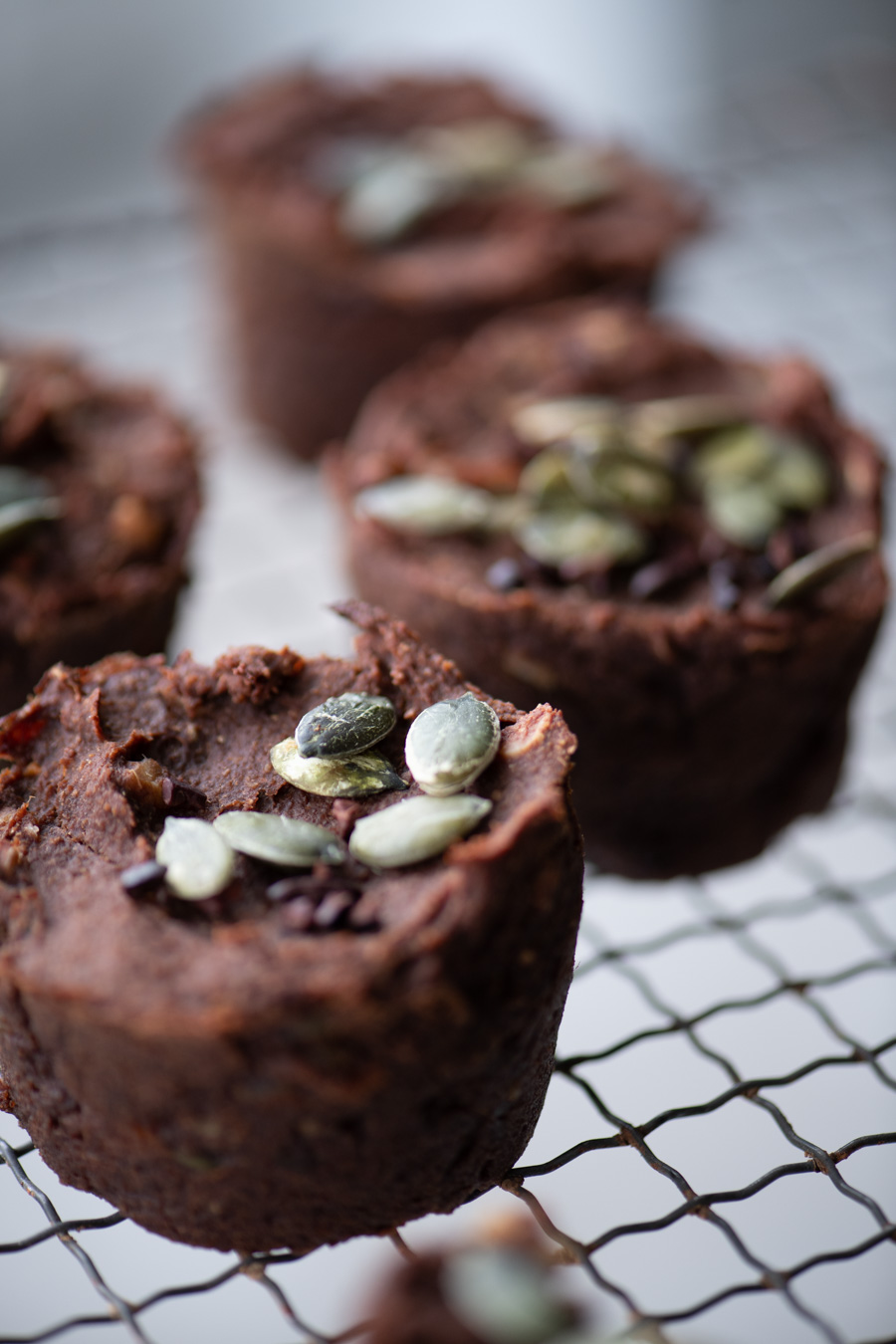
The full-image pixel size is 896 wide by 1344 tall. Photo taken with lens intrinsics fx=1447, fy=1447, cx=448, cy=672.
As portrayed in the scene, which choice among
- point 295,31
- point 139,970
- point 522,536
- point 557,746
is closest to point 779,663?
point 522,536

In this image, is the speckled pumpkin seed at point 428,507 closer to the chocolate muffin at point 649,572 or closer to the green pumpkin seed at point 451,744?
the chocolate muffin at point 649,572

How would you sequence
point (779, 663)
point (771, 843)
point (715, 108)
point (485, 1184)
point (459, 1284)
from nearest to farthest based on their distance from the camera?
1. point (459, 1284)
2. point (485, 1184)
3. point (779, 663)
4. point (771, 843)
5. point (715, 108)

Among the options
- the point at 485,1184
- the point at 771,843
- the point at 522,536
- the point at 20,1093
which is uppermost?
the point at 522,536

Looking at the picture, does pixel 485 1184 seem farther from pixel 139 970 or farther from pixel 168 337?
pixel 168 337

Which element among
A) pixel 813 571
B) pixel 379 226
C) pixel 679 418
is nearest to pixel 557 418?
pixel 679 418

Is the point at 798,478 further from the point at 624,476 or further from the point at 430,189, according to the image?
the point at 430,189

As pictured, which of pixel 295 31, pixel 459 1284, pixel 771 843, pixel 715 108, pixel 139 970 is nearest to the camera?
pixel 139 970

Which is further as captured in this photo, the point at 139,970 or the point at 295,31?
Result: the point at 295,31
